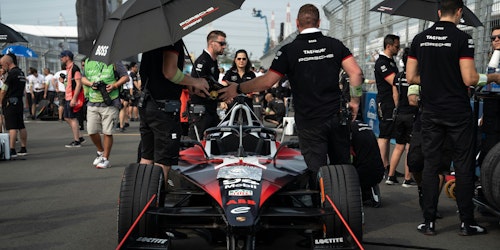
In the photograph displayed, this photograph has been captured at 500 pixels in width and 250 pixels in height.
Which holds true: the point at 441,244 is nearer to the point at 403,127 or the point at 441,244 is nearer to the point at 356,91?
the point at 356,91

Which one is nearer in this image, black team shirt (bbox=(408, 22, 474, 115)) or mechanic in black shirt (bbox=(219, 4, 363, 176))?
mechanic in black shirt (bbox=(219, 4, 363, 176))

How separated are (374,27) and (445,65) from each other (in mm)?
7751

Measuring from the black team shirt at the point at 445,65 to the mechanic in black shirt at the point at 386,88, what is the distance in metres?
2.60

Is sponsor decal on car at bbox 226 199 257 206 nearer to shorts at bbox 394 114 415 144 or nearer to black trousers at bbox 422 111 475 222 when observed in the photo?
black trousers at bbox 422 111 475 222

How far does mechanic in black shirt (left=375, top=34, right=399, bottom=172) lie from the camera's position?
754cm

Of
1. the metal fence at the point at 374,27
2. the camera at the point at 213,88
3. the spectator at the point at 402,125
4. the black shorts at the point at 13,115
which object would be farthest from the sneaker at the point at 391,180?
the black shorts at the point at 13,115

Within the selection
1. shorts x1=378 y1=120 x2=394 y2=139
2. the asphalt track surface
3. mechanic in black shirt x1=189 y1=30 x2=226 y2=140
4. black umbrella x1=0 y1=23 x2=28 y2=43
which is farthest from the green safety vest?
shorts x1=378 y1=120 x2=394 y2=139

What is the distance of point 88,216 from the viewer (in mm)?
5695

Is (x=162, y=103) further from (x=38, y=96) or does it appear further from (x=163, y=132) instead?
(x=38, y=96)

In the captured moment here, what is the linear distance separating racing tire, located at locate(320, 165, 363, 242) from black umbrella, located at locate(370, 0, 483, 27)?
3389 millimetres

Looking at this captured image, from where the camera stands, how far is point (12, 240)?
189 inches

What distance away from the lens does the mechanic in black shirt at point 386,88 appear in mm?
7535

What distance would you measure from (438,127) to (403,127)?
252 centimetres

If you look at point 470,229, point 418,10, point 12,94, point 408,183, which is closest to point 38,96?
point 12,94
